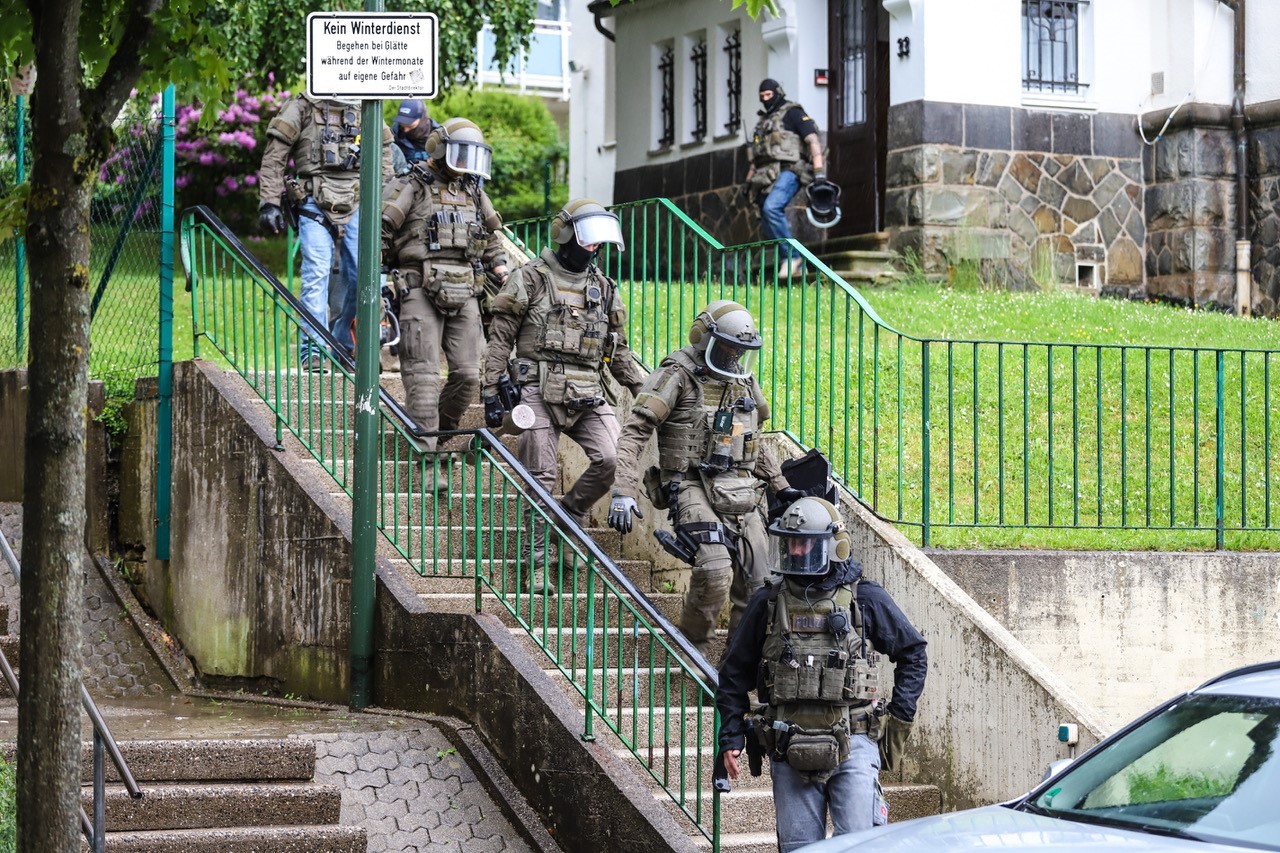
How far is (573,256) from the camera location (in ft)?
30.8

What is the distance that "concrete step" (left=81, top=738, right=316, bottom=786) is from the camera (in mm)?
7289

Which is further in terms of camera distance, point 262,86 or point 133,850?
point 262,86

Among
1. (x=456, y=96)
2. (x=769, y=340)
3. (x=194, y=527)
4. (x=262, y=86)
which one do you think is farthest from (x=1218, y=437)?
(x=456, y=96)

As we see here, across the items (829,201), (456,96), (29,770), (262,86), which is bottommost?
(29,770)

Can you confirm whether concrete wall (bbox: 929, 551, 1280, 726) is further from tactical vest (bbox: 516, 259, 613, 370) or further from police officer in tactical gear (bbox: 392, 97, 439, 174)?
police officer in tactical gear (bbox: 392, 97, 439, 174)

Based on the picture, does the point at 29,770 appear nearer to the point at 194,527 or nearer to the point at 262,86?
the point at 194,527

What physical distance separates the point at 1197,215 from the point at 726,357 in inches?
421

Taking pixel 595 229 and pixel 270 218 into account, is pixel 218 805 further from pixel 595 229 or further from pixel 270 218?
pixel 270 218

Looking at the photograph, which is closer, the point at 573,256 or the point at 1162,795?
the point at 1162,795

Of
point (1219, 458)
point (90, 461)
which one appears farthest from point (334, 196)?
point (1219, 458)

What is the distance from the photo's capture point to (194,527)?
10570 millimetres

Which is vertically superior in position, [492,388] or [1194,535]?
[492,388]

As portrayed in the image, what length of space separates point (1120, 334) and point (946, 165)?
10.9 feet

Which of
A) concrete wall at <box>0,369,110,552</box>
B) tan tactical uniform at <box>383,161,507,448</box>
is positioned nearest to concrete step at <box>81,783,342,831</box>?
tan tactical uniform at <box>383,161,507,448</box>
